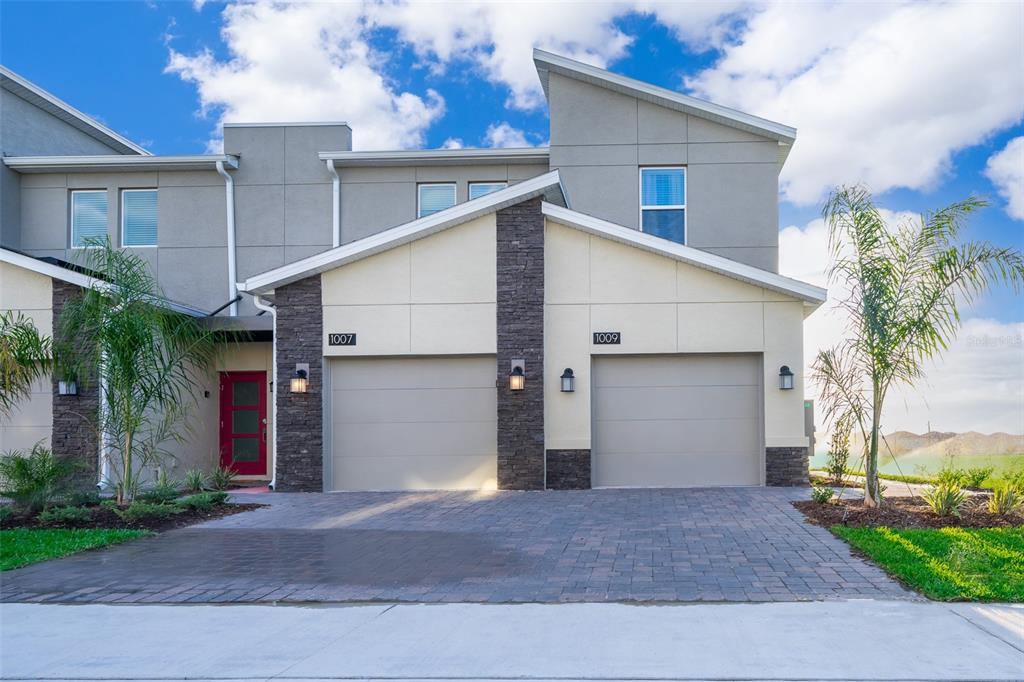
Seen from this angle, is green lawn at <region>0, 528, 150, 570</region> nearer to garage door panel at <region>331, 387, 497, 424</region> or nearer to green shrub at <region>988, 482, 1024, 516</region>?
garage door panel at <region>331, 387, 497, 424</region>

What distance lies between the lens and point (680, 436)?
14.9m

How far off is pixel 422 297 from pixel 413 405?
199 centimetres

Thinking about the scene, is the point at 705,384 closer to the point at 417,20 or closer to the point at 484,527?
the point at 484,527

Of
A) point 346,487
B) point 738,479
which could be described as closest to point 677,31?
point 738,479

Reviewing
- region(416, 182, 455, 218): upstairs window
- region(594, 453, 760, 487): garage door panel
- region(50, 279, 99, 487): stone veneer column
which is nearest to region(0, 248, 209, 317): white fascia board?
region(50, 279, 99, 487): stone veneer column

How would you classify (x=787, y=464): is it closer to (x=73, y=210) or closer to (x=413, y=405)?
(x=413, y=405)

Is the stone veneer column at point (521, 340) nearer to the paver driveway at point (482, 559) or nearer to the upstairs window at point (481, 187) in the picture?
the paver driveway at point (482, 559)

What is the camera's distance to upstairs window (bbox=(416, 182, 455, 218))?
61.9ft

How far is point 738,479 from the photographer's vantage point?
14.9 metres

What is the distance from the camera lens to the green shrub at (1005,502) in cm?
1048

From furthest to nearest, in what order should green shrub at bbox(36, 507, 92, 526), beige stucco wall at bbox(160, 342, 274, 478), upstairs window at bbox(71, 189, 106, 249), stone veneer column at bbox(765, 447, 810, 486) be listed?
1. upstairs window at bbox(71, 189, 106, 249)
2. beige stucco wall at bbox(160, 342, 274, 478)
3. stone veneer column at bbox(765, 447, 810, 486)
4. green shrub at bbox(36, 507, 92, 526)

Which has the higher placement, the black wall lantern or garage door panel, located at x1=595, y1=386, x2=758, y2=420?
the black wall lantern

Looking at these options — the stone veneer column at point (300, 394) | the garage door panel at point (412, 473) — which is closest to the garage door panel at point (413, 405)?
the stone veneer column at point (300, 394)

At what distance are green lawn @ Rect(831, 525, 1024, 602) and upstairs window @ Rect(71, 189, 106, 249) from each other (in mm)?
17349
